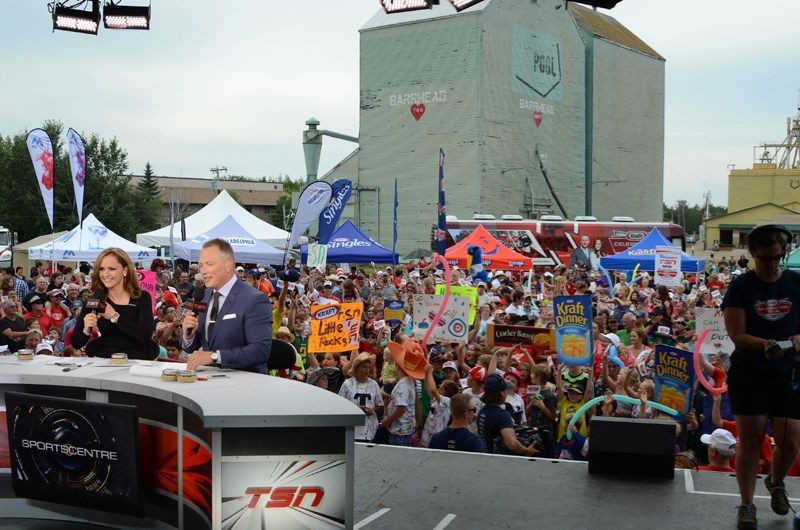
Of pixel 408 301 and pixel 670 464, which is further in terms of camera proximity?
pixel 408 301

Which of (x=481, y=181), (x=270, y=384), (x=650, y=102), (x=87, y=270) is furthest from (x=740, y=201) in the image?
(x=270, y=384)

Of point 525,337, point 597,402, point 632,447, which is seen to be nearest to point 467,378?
point 525,337

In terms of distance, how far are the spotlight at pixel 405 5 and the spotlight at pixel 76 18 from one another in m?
4.07

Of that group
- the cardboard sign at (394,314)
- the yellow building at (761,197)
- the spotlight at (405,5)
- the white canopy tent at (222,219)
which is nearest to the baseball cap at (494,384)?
the spotlight at (405,5)

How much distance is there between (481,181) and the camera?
4581 centimetres

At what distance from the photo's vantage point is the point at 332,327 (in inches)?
410

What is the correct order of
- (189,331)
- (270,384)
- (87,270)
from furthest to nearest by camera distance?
(87,270) < (189,331) < (270,384)

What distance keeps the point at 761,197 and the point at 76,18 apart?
247ft

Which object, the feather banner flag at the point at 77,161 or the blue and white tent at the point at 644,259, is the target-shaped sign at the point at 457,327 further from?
the blue and white tent at the point at 644,259

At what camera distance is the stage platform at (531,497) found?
5246 millimetres

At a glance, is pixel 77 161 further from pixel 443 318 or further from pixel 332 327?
pixel 443 318

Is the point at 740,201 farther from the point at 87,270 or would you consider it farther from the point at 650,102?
the point at 87,270

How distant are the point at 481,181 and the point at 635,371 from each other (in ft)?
122

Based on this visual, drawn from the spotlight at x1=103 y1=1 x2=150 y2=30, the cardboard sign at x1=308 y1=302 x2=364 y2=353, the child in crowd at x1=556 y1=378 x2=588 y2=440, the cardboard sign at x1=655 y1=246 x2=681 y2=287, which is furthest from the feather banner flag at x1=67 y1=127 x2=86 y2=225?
the child in crowd at x1=556 y1=378 x2=588 y2=440
